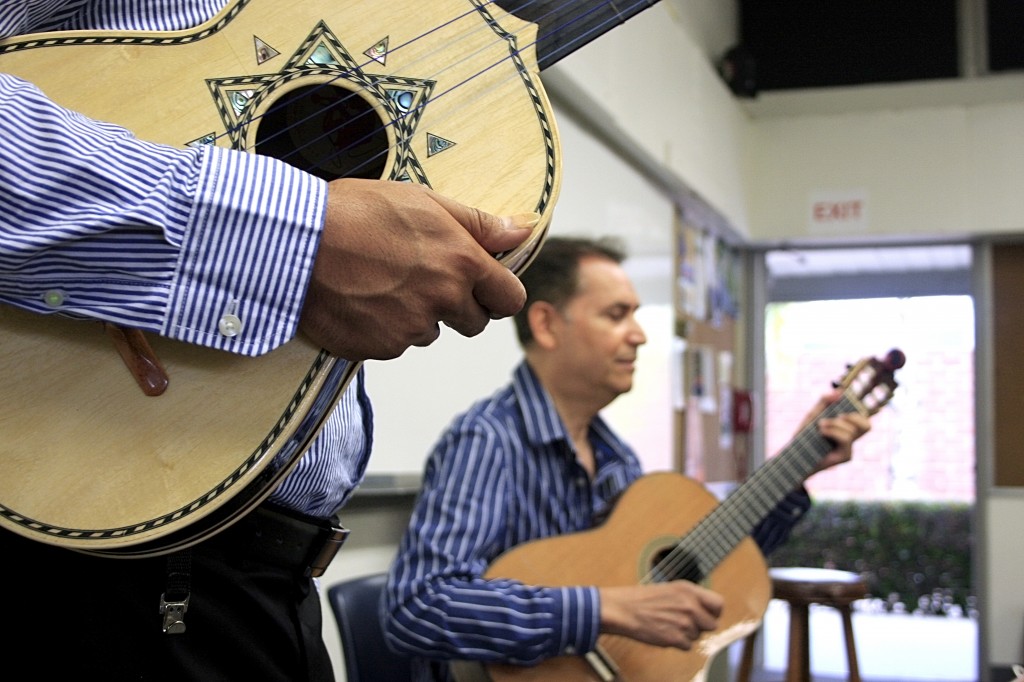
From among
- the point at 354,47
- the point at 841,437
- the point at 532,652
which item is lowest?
the point at 532,652

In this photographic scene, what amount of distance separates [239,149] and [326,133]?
3.1 inches

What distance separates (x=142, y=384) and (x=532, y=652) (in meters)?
1.16

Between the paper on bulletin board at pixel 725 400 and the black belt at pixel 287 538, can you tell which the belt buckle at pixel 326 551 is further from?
the paper on bulletin board at pixel 725 400

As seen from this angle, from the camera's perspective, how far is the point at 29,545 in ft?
2.51

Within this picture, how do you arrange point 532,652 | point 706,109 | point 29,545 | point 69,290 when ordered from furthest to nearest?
point 706,109
point 532,652
point 29,545
point 69,290

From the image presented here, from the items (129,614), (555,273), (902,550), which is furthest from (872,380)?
(902,550)

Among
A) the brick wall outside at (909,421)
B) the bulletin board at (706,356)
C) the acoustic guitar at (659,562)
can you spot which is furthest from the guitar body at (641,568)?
the brick wall outside at (909,421)

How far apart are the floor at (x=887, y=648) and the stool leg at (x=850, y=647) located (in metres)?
2.27

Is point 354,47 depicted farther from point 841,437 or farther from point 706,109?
point 706,109

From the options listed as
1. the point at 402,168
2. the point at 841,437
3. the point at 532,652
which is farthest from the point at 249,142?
the point at 841,437

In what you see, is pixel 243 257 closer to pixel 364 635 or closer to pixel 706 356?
pixel 364 635

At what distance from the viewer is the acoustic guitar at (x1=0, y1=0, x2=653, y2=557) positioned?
0.69 metres

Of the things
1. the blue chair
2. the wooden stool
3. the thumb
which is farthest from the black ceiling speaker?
the thumb

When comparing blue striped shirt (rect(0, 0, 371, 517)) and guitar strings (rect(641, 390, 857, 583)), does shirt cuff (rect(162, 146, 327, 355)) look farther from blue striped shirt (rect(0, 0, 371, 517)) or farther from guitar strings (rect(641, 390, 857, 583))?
guitar strings (rect(641, 390, 857, 583))
